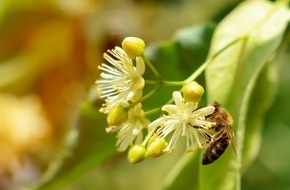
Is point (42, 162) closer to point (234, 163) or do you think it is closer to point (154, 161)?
point (154, 161)

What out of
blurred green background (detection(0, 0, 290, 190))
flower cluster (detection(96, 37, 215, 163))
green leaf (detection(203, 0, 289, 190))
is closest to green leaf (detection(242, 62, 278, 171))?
green leaf (detection(203, 0, 289, 190))

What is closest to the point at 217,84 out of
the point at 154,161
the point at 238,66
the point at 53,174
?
the point at 238,66

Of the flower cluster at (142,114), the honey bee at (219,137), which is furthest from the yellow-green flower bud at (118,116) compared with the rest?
the honey bee at (219,137)

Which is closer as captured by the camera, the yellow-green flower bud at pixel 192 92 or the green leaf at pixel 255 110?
the yellow-green flower bud at pixel 192 92

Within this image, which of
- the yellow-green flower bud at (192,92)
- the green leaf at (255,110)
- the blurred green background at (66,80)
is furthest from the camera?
the blurred green background at (66,80)

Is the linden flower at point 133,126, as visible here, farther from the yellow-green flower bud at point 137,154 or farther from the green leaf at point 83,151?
the green leaf at point 83,151

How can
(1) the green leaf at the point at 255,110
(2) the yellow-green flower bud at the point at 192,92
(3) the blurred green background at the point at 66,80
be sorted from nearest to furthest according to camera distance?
(2) the yellow-green flower bud at the point at 192,92 → (1) the green leaf at the point at 255,110 → (3) the blurred green background at the point at 66,80

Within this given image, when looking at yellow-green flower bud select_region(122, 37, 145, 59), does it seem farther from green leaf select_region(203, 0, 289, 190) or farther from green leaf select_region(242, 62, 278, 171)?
green leaf select_region(242, 62, 278, 171)
